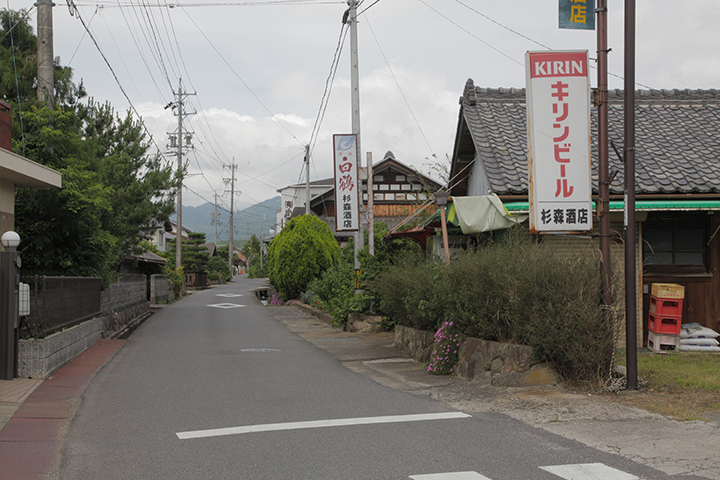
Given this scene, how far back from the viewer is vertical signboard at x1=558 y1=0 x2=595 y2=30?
316 inches

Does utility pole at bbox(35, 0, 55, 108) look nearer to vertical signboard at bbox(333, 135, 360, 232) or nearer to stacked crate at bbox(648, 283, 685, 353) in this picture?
vertical signboard at bbox(333, 135, 360, 232)

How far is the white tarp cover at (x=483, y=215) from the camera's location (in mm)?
10633

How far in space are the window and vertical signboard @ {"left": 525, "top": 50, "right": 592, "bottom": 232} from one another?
4216 mm

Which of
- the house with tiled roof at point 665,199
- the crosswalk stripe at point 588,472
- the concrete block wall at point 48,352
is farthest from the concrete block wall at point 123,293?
the crosswalk stripe at point 588,472

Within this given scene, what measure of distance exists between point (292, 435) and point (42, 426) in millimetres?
2885

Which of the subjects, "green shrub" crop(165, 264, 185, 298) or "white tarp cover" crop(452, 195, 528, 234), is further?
"green shrub" crop(165, 264, 185, 298)

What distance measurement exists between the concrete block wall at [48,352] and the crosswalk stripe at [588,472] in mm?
7895

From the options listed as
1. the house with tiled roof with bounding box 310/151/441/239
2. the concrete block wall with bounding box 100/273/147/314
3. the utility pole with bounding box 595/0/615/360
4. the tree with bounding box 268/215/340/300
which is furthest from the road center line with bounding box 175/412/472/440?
the house with tiled roof with bounding box 310/151/441/239

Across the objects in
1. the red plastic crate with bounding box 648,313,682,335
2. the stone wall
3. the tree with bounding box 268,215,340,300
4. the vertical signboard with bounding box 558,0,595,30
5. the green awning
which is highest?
the vertical signboard with bounding box 558,0,595,30

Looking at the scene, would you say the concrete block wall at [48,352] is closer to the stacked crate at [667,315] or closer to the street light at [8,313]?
the street light at [8,313]

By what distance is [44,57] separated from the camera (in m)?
14.0

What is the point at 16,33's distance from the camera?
16328mm

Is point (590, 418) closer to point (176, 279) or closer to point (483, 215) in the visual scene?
point (483, 215)

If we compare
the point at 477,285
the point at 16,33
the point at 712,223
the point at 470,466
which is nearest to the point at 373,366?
the point at 477,285
